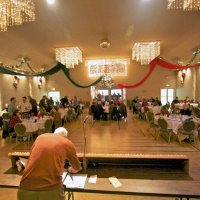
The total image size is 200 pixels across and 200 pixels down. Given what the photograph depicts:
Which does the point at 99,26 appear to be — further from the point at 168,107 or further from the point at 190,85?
the point at 190,85

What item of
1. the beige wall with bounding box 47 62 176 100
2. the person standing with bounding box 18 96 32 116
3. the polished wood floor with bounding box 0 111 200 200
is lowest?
the polished wood floor with bounding box 0 111 200 200

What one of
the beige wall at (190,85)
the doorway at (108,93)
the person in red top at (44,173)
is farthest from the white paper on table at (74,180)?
the doorway at (108,93)

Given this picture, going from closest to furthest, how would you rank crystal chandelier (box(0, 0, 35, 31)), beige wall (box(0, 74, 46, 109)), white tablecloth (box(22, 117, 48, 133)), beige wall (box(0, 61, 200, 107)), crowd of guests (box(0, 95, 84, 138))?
crystal chandelier (box(0, 0, 35, 31)) < white tablecloth (box(22, 117, 48, 133)) < crowd of guests (box(0, 95, 84, 138)) < beige wall (box(0, 74, 46, 109)) < beige wall (box(0, 61, 200, 107))

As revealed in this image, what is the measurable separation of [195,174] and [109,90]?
12918mm

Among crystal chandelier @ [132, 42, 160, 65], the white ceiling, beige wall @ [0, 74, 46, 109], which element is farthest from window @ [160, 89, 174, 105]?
beige wall @ [0, 74, 46, 109]

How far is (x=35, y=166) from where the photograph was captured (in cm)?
166

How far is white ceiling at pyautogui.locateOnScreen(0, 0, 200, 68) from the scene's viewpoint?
5.07 meters

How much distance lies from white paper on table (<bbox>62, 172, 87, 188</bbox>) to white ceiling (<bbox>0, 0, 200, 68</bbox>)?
4340 millimetres

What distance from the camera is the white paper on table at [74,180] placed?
7.43 ft

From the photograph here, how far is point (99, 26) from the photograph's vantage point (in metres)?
6.50

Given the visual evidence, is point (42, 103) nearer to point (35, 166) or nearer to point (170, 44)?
point (170, 44)

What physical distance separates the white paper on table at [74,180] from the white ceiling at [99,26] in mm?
4340

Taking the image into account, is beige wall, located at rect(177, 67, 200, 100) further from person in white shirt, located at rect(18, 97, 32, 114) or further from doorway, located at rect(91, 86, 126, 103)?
person in white shirt, located at rect(18, 97, 32, 114)

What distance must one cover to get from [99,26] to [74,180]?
18.4 feet
